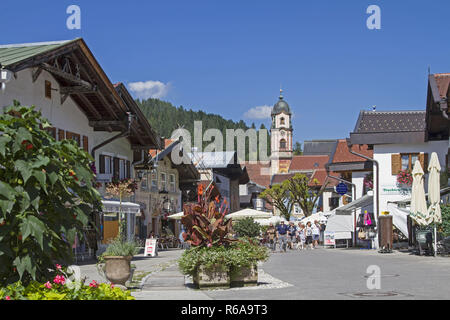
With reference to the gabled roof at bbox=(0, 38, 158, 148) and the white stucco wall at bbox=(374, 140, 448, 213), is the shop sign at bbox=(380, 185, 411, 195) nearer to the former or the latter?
the white stucco wall at bbox=(374, 140, 448, 213)

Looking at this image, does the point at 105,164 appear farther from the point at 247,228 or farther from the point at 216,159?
the point at 216,159

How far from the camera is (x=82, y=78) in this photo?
2794cm

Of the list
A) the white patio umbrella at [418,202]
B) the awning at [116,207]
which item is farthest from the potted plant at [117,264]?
the awning at [116,207]

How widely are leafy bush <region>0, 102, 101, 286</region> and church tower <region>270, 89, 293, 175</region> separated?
144 m

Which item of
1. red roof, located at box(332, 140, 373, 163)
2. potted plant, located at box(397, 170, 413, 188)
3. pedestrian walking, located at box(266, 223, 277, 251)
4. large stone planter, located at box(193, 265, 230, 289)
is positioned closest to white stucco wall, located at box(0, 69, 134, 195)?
large stone planter, located at box(193, 265, 230, 289)

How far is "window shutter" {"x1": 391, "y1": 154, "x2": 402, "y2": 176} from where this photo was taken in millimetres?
35812

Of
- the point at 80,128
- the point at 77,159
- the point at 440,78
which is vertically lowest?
the point at 77,159

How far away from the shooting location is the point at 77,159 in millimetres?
6285

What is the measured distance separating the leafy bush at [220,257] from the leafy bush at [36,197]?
23.7 ft

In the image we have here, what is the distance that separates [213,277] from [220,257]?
1.37 feet

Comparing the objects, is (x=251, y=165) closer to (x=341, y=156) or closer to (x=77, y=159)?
(x=341, y=156)

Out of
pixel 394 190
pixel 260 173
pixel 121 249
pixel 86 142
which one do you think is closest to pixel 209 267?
pixel 121 249

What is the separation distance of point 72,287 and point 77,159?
162cm
